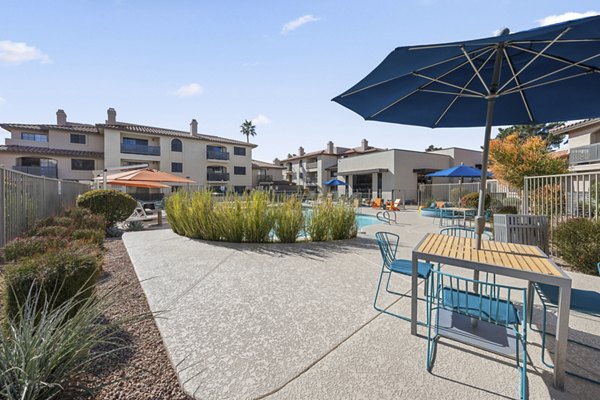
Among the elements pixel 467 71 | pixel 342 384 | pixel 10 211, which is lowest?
pixel 342 384

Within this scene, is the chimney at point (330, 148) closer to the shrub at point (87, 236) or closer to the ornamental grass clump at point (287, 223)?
the ornamental grass clump at point (287, 223)

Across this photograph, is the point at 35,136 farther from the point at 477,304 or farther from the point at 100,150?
the point at 477,304

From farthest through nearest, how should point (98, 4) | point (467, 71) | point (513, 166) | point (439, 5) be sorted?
point (513, 166)
point (98, 4)
point (439, 5)
point (467, 71)

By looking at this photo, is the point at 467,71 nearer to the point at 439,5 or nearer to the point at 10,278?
the point at 439,5

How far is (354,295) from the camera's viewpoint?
357 centimetres

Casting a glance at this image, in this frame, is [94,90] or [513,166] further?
[513,166]

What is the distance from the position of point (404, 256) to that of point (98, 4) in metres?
8.05

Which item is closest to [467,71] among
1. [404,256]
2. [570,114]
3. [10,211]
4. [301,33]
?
[570,114]

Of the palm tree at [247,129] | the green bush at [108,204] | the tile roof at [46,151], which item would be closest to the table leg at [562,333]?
the green bush at [108,204]

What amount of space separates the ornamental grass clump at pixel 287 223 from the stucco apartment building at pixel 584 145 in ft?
63.6

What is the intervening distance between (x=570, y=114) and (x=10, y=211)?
9.72m

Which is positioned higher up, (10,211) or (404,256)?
(10,211)

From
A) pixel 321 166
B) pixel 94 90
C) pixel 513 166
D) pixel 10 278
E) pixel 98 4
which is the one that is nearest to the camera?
pixel 10 278

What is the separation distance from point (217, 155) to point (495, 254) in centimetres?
3303
